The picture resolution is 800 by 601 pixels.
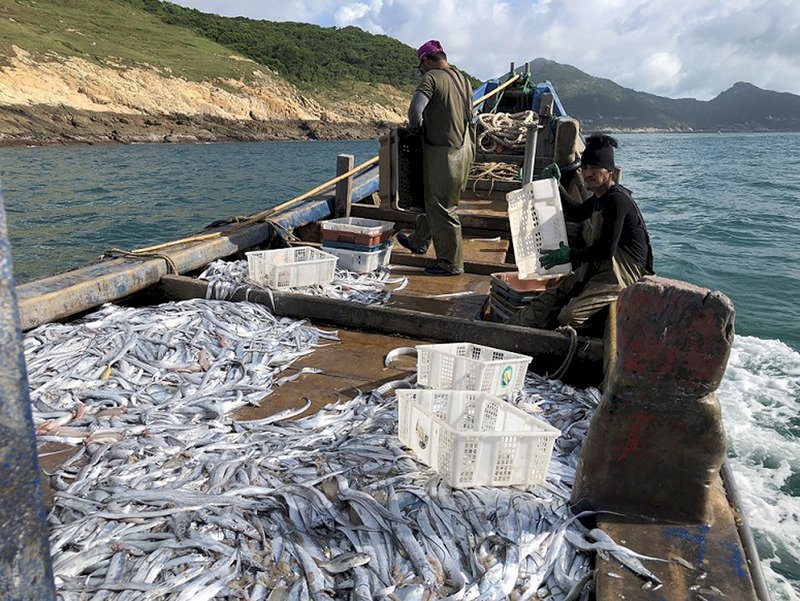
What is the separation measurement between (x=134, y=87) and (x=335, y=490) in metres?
63.4

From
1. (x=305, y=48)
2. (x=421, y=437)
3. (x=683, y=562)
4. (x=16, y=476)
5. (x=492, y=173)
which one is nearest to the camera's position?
(x=16, y=476)

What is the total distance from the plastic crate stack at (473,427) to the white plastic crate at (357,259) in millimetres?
3055

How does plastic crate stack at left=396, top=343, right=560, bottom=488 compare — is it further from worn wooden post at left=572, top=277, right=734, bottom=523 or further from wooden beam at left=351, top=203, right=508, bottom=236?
wooden beam at left=351, top=203, right=508, bottom=236

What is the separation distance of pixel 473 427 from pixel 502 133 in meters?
9.58

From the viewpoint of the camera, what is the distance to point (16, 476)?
1.52 m

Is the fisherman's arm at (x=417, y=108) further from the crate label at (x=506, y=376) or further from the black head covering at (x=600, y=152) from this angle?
the crate label at (x=506, y=376)

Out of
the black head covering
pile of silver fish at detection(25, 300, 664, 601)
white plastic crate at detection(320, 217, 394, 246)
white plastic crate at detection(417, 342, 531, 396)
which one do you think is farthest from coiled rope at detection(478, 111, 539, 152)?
pile of silver fish at detection(25, 300, 664, 601)

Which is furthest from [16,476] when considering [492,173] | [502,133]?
[502,133]

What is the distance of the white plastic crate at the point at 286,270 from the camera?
630cm

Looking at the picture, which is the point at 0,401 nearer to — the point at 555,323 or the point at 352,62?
the point at 555,323

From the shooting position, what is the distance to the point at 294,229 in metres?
8.92

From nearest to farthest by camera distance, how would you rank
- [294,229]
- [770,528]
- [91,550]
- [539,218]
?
[91,550], [770,528], [539,218], [294,229]

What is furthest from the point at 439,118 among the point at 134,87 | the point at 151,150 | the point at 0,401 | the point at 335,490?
the point at 134,87

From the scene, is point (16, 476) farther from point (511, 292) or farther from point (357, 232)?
point (357, 232)
